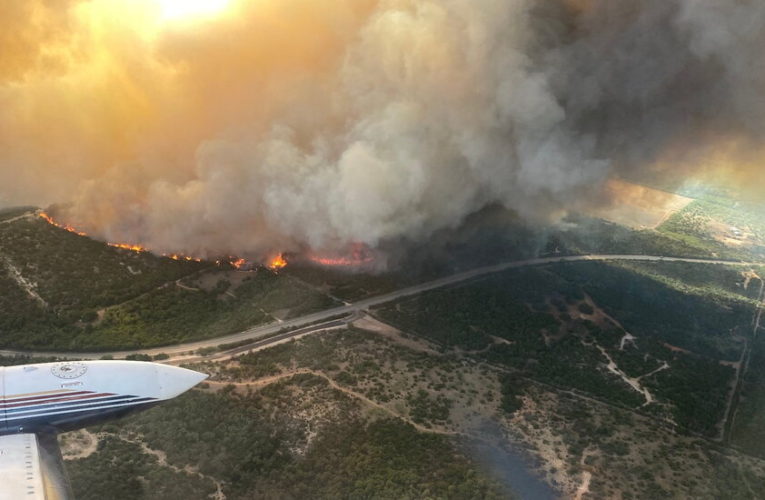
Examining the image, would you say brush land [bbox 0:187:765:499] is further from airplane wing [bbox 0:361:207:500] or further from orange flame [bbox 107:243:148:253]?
airplane wing [bbox 0:361:207:500]

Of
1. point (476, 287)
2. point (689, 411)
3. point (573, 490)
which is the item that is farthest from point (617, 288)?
point (573, 490)

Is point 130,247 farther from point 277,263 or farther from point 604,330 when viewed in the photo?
point 604,330

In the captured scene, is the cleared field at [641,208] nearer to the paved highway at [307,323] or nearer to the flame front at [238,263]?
the paved highway at [307,323]

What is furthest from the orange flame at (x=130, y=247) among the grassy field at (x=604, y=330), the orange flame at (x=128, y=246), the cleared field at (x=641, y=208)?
the cleared field at (x=641, y=208)

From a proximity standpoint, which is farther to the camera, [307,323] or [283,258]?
[283,258]

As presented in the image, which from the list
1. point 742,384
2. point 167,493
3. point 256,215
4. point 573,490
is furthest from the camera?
point 256,215

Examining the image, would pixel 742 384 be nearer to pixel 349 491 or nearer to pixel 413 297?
pixel 413 297

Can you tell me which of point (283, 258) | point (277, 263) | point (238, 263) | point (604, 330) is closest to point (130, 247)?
point (238, 263)

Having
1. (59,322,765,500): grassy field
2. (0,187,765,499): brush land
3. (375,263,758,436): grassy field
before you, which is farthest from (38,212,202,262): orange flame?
(375,263,758,436): grassy field
